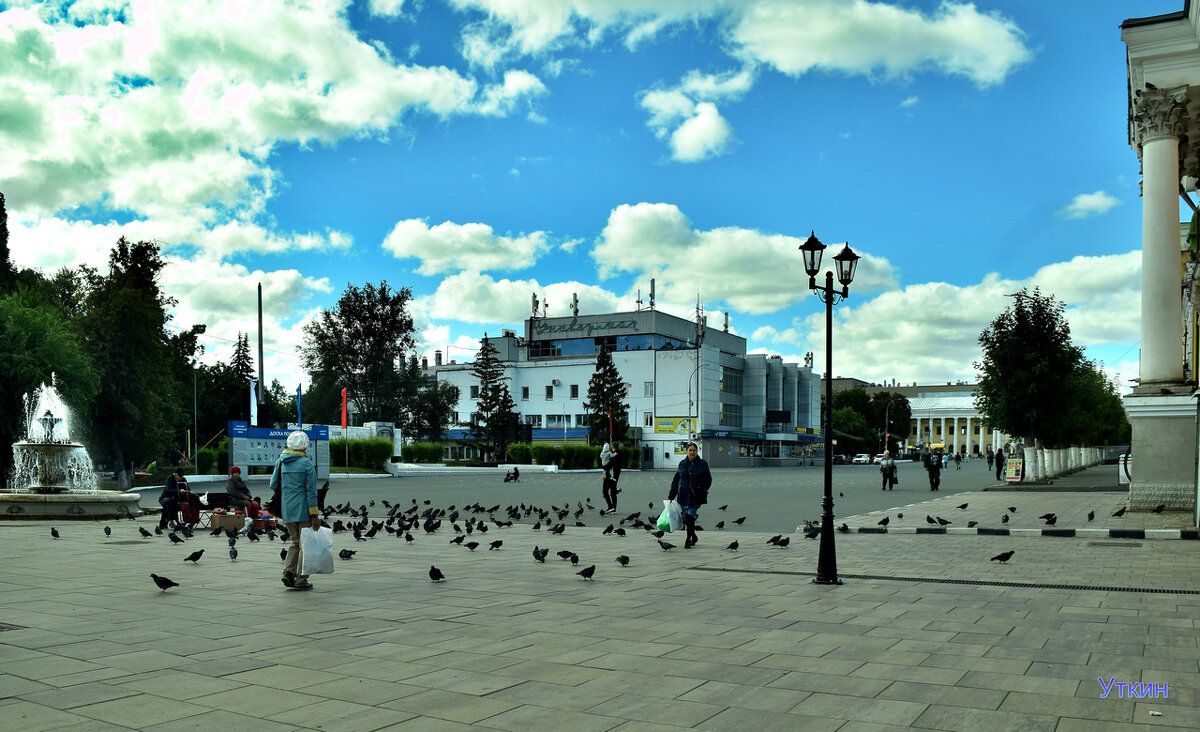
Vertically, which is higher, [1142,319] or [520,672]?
[1142,319]

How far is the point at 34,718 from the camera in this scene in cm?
494

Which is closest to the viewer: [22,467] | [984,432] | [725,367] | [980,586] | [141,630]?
[141,630]

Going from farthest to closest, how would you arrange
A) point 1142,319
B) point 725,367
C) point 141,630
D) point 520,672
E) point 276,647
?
point 725,367
point 1142,319
point 141,630
point 276,647
point 520,672

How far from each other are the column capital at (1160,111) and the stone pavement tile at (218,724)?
75.9 feet

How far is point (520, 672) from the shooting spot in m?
6.08

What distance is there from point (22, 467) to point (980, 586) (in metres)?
24.7

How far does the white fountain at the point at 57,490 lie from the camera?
824 inches

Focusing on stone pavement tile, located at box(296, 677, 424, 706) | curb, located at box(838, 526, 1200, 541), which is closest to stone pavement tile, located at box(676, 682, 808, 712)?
stone pavement tile, located at box(296, 677, 424, 706)

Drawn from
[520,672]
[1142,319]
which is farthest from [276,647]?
[1142,319]

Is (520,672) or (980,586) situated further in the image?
(980,586)

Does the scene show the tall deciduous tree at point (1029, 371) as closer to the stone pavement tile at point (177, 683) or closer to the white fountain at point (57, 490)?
the white fountain at point (57, 490)

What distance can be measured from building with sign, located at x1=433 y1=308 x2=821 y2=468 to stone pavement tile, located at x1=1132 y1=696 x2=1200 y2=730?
229ft

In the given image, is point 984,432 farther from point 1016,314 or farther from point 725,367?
point 1016,314

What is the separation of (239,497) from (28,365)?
20.2m
